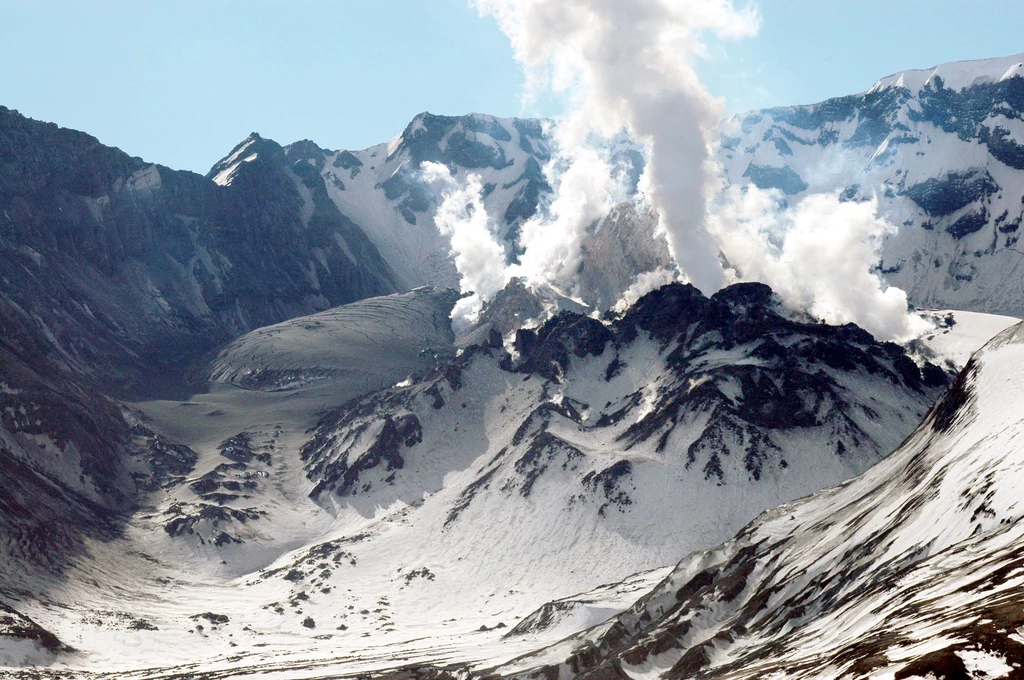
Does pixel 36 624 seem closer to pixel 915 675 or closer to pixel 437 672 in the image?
pixel 437 672

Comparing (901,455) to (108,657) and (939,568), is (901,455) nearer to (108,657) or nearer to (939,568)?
(939,568)

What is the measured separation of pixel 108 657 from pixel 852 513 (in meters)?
109

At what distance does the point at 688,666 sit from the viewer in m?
121

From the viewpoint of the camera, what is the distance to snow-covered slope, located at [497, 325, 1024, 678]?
76.8 m

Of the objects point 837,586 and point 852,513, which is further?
point 852,513

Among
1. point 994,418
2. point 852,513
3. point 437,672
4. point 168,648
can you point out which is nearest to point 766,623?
point 852,513

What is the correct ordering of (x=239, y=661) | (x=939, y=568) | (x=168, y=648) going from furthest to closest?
1. (x=168, y=648)
2. (x=239, y=661)
3. (x=939, y=568)

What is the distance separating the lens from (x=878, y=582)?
10650 centimetres

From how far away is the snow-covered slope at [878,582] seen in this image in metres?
76.8

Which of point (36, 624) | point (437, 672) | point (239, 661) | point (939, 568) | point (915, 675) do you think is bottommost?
point (915, 675)

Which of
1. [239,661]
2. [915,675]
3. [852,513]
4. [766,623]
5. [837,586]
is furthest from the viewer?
[239,661]

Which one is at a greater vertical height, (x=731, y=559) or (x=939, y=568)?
(x=731, y=559)

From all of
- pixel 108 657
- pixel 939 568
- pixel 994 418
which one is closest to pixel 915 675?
pixel 939 568

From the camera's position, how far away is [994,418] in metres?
126
